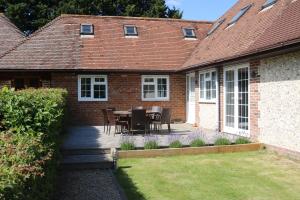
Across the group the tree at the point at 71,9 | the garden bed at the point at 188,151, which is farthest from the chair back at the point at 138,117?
the tree at the point at 71,9

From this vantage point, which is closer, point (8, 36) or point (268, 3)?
point (268, 3)

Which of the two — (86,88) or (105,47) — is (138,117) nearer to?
(86,88)

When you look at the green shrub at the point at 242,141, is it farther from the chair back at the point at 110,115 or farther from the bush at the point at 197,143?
the chair back at the point at 110,115

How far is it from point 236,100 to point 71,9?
1047 inches

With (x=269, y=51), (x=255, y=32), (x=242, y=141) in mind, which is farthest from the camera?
(x=255, y=32)

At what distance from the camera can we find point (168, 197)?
22.5ft

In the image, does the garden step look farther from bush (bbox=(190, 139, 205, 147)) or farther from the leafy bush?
bush (bbox=(190, 139, 205, 147))

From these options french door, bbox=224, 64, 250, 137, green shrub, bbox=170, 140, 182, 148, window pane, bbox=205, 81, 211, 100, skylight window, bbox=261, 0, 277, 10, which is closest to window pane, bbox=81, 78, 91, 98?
window pane, bbox=205, 81, 211, 100

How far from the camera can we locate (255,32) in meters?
13.3

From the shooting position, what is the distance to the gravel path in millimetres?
6949

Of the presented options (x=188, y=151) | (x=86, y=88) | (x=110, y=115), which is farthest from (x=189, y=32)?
(x=188, y=151)

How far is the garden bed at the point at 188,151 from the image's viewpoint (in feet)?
35.0

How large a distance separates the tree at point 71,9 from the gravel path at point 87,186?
2960cm

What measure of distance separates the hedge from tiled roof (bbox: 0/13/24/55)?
61.9 feet
